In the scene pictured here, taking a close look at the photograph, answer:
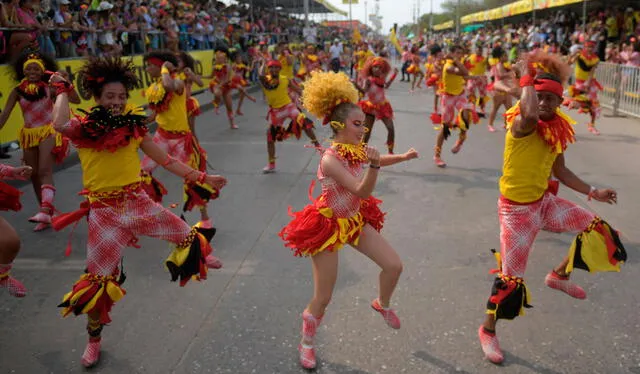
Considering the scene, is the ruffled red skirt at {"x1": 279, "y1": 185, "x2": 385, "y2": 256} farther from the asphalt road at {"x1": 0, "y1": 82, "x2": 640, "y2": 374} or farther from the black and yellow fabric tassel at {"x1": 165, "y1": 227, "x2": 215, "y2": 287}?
the asphalt road at {"x1": 0, "y1": 82, "x2": 640, "y2": 374}

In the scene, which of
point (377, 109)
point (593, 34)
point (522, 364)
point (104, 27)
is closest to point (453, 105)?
point (377, 109)

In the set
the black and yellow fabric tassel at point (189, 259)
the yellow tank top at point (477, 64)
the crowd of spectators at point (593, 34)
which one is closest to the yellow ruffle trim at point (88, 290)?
the black and yellow fabric tassel at point (189, 259)

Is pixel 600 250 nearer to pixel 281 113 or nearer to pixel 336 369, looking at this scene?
pixel 336 369

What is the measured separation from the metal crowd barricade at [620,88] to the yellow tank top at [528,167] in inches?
426

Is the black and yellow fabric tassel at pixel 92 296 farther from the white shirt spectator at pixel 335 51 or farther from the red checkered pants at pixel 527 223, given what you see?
the white shirt spectator at pixel 335 51

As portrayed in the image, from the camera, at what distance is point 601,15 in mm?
22250

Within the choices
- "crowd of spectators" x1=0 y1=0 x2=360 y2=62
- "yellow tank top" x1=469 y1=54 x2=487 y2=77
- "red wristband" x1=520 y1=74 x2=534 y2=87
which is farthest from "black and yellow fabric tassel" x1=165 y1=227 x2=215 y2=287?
"yellow tank top" x1=469 y1=54 x2=487 y2=77

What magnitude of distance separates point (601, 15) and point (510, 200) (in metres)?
22.3

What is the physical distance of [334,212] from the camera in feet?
10.6

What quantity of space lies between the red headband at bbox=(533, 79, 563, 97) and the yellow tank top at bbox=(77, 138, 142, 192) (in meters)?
2.38

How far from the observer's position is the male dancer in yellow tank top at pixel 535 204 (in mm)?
3271

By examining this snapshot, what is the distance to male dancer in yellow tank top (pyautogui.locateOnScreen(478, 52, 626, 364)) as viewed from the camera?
327cm

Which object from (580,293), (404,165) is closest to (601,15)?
(404,165)

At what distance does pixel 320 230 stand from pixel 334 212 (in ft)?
0.44
